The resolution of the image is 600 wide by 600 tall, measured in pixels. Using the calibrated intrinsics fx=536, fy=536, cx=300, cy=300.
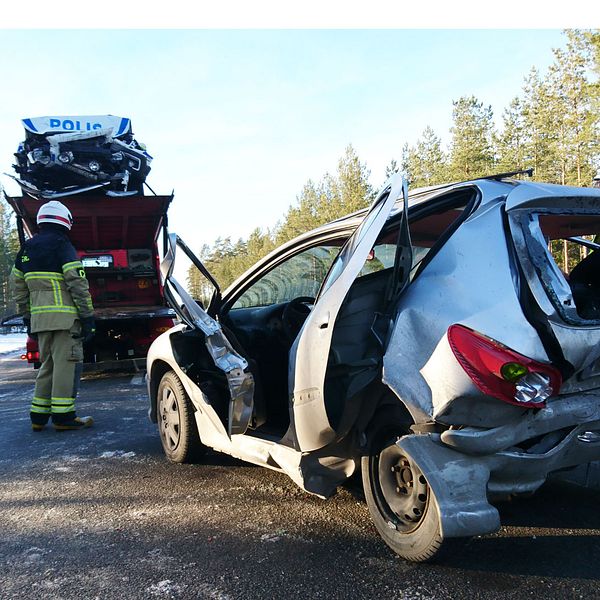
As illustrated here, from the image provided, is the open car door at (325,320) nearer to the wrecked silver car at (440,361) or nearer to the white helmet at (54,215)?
the wrecked silver car at (440,361)

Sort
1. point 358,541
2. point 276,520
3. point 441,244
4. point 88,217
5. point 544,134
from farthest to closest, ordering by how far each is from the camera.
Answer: point 544,134
point 88,217
point 276,520
point 358,541
point 441,244

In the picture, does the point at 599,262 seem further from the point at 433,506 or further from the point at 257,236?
the point at 257,236

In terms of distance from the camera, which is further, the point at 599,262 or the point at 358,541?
the point at 599,262

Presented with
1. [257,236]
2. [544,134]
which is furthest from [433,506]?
[257,236]

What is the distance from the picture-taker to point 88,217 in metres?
8.61

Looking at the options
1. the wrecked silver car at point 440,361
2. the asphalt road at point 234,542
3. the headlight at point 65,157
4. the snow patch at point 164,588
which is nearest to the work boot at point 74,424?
the asphalt road at point 234,542

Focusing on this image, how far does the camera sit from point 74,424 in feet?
16.8

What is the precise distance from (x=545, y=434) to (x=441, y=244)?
886 millimetres

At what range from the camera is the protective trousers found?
16.5ft

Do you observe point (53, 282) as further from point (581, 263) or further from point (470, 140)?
point (470, 140)

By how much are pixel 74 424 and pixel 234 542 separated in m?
3.06

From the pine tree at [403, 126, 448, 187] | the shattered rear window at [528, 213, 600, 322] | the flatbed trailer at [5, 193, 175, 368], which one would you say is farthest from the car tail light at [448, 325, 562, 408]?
the pine tree at [403, 126, 448, 187]

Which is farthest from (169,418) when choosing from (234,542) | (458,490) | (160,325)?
(160,325)

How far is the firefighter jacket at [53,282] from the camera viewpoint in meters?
5.03
